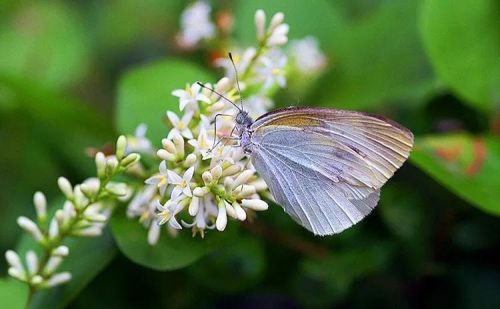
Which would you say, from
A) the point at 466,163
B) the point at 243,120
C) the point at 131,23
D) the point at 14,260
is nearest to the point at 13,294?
the point at 14,260

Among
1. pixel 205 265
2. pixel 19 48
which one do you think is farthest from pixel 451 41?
pixel 19 48

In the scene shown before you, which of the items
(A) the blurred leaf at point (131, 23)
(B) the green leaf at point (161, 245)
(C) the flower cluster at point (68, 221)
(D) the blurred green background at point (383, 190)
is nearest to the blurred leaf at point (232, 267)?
(D) the blurred green background at point (383, 190)

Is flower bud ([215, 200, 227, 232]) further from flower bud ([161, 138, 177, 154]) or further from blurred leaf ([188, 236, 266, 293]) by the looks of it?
blurred leaf ([188, 236, 266, 293])

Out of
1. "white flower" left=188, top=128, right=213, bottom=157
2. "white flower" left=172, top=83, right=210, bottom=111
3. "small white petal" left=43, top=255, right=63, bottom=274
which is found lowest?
"small white petal" left=43, top=255, right=63, bottom=274

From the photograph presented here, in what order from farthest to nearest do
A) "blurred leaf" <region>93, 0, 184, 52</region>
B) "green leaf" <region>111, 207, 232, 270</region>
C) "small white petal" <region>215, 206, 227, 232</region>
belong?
"blurred leaf" <region>93, 0, 184, 52</region> < "green leaf" <region>111, 207, 232, 270</region> < "small white petal" <region>215, 206, 227, 232</region>

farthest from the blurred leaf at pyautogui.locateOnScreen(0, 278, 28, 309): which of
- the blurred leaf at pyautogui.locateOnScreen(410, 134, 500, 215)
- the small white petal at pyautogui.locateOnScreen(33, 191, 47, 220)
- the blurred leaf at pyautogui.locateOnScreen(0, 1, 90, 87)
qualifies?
the blurred leaf at pyautogui.locateOnScreen(0, 1, 90, 87)

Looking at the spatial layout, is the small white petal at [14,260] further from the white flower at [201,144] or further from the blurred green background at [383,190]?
the white flower at [201,144]

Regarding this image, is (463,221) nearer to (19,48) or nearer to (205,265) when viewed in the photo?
(205,265)
